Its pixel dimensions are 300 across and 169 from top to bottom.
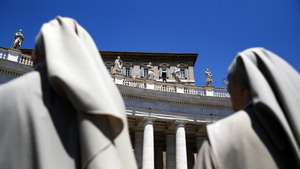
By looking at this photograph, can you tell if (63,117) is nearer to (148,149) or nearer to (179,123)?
(148,149)

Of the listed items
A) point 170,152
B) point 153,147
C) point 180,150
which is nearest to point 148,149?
point 153,147

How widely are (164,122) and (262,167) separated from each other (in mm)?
28686

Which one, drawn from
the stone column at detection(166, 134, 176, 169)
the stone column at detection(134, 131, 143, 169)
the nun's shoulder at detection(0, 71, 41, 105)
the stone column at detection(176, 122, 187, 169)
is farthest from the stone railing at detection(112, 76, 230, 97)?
the nun's shoulder at detection(0, 71, 41, 105)

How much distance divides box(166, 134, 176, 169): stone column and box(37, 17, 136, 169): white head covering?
29396 millimetres

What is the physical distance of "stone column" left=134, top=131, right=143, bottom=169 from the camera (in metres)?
29.9

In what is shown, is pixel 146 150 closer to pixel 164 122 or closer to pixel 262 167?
pixel 164 122

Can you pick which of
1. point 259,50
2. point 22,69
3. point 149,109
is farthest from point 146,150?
point 259,50

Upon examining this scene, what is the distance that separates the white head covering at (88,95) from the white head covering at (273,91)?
1231 mm

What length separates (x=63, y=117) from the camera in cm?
247

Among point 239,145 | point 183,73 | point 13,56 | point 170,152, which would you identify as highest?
point 183,73

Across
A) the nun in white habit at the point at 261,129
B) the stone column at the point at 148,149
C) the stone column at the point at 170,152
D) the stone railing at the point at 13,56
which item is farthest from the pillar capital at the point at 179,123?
the nun in white habit at the point at 261,129

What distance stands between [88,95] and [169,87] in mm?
29357

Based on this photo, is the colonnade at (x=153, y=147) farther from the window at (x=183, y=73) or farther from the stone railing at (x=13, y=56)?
the window at (x=183, y=73)

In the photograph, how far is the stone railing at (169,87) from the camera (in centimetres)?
3027
